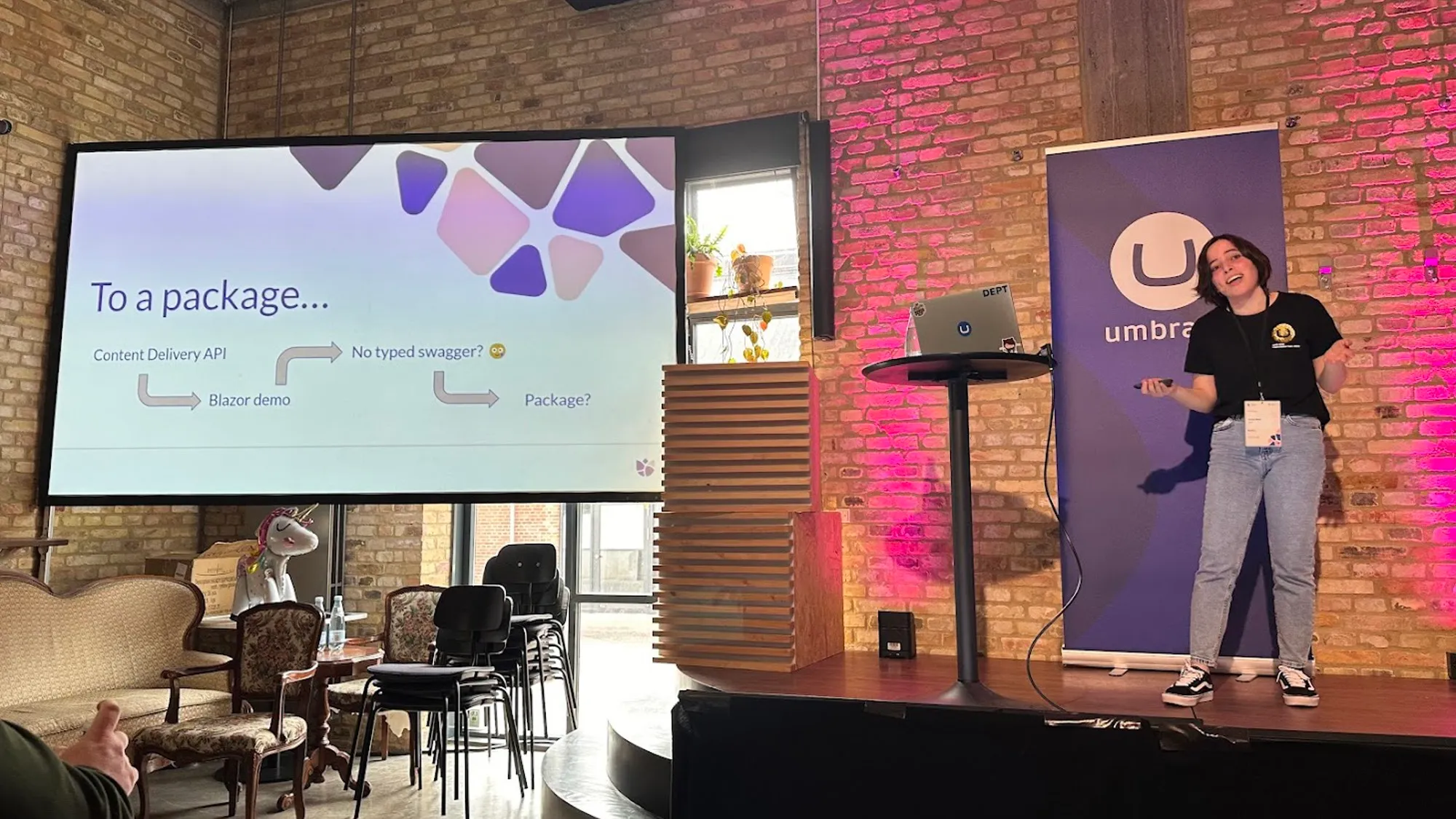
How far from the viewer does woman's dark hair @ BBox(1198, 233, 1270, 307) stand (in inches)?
139

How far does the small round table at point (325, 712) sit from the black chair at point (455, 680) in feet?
0.54

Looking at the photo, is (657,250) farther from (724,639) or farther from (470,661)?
(470,661)

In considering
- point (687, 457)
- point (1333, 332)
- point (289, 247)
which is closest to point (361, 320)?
point (289, 247)

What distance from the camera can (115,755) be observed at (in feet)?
5.82

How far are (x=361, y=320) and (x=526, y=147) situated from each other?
4.42ft

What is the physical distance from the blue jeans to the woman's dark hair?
0.51 m

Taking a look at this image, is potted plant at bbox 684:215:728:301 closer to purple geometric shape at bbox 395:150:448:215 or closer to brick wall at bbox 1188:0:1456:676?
purple geometric shape at bbox 395:150:448:215

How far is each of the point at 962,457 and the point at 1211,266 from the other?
4.11ft

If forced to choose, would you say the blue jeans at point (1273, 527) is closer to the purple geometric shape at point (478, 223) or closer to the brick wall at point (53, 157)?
the purple geometric shape at point (478, 223)

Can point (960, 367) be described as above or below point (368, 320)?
below

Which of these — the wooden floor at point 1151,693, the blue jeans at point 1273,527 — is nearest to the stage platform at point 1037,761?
the wooden floor at point 1151,693

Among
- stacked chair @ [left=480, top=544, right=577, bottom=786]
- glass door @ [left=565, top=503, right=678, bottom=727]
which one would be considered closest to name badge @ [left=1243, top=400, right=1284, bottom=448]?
glass door @ [left=565, top=503, right=678, bottom=727]

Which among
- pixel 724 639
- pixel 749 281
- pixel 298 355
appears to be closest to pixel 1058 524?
pixel 724 639

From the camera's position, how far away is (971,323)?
3350 millimetres
